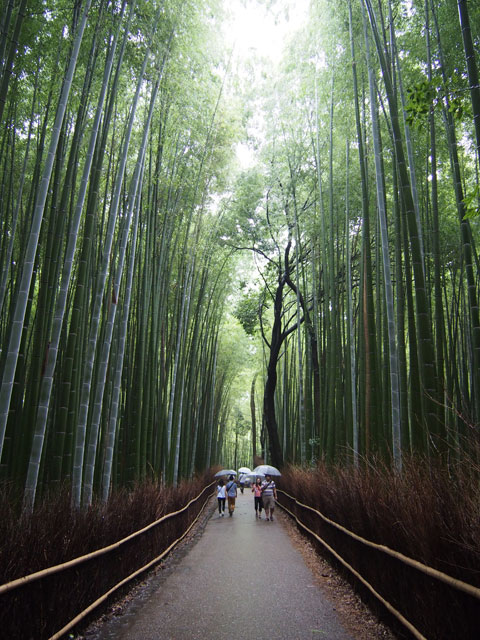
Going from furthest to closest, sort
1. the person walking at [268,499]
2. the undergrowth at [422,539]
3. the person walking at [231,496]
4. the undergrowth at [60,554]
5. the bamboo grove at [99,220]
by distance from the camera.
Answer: the person walking at [231,496]
the person walking at [268,499]
the bamboo grove at [99,220]
the undergrowth at [60,554]
the undergrowth at [422,539]

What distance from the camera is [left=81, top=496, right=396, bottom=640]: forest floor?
2293 millimetres

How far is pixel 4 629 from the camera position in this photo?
5.28 ft

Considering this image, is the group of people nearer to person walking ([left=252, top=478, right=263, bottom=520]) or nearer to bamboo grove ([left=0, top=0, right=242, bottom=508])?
person walking ([left=252, top=478, right=263, bottom=520])

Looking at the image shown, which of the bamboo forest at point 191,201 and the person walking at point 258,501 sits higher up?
the bamboo forest at point 191,201

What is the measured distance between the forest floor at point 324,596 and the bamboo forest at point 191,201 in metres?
0.78

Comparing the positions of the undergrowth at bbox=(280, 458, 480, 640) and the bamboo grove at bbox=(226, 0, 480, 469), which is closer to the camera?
the undergrowth at bbox=(280, 458, 480, 640)

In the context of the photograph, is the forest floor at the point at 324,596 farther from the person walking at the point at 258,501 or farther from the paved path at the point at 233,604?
the person walking at the point at 258,501

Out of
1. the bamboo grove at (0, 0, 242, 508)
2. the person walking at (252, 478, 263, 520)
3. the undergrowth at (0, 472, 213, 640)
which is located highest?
the bamboo grove at (0, 0, 242, 508)

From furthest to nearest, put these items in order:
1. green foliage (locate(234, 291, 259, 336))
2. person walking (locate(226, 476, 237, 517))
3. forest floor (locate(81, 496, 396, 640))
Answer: green foliage (locate(234, 291, 259, 336)) < person walking (locate(226, 476, 237, 517)) < forest floor (locate(81, 496, 396, 640))

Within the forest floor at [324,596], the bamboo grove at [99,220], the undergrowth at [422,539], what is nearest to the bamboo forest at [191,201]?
the bamboo grove at [99,220]

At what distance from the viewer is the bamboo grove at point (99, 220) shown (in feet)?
10.5

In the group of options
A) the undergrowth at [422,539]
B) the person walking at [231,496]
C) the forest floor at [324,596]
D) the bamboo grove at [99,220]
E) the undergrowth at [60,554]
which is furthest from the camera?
the person walking at [231,496]

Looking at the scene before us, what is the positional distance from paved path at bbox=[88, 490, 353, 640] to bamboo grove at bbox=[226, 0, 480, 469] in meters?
1.16

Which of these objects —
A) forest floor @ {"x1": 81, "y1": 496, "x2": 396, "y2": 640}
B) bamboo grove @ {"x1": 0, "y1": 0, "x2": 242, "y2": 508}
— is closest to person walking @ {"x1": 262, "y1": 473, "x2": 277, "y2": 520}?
bamboo grove @ {"x1": 0, "y1": 0, "x2": 242, "y2": 508}
